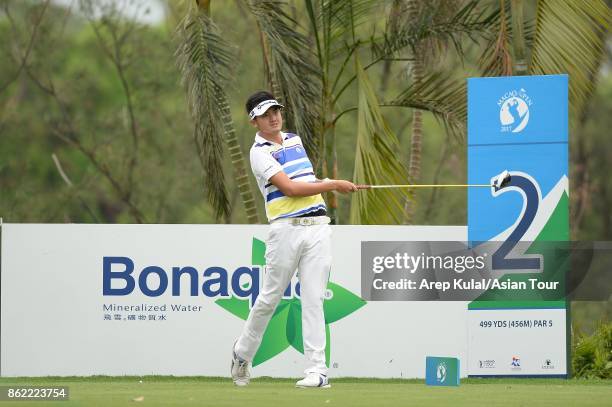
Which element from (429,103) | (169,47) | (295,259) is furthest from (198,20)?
(169,47)

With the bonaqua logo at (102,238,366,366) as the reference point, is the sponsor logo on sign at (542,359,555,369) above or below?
below

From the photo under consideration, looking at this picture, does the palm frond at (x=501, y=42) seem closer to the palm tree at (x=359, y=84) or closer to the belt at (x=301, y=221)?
the palm tree at (x=359, y=84)

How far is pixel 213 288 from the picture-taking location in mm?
10938

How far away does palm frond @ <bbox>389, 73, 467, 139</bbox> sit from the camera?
13.8 meters

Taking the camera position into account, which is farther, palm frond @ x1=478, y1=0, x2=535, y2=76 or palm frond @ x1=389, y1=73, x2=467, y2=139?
palm frond @ x1=389, y1=73, x2=467, y2=139

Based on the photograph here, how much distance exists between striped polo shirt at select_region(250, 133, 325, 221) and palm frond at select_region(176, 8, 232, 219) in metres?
4.15

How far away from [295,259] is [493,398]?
1.69 meters

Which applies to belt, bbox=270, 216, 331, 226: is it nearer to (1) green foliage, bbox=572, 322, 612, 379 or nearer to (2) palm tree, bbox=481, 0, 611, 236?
(1) green foliage, bbox=572, 322, 612, 379

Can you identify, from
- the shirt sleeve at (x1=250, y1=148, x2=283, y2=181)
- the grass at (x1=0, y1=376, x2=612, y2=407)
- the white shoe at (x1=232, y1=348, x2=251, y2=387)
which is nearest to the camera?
the grass at (x1=0, y1=376, x2=612, y2=407)

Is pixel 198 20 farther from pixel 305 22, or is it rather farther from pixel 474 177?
pixel 305 22

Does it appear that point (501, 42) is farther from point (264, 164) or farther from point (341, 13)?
point (264, 164)

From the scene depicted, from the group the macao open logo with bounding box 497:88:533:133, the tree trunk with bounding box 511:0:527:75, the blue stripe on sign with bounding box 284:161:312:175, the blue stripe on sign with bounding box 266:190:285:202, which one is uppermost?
the tree trunk with bounding box 511:0:527:75

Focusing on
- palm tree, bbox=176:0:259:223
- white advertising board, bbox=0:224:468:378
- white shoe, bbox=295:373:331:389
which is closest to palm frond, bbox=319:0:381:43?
palm tree, bbox=176:0:259:223

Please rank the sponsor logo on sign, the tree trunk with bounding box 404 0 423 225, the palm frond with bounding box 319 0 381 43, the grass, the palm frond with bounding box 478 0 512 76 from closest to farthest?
the grass, the sponsor logo on sign, the palm frond with bounding box 478 0 512 76, the palm frond with bounding box 319 0 381 43, the tree trunk with bounding box 404 0 423 225
